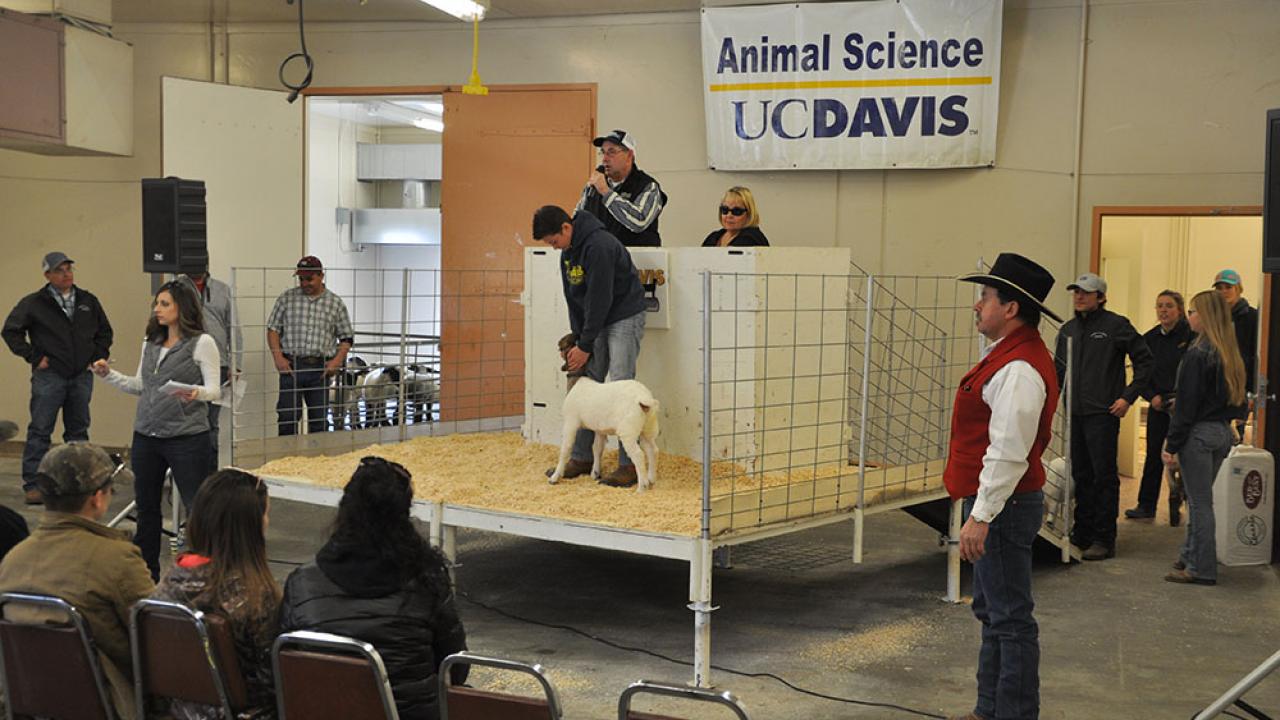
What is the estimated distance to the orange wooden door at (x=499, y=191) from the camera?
8914mm

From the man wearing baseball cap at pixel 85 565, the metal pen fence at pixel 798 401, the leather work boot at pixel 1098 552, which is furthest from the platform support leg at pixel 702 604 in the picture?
the leather work boot at pixel 1098 552

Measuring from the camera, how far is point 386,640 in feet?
9.69

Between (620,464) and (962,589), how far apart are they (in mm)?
1818

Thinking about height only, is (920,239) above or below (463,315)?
above

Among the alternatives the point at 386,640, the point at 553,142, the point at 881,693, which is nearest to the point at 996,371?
the point at 881,693

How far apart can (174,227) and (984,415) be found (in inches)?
190

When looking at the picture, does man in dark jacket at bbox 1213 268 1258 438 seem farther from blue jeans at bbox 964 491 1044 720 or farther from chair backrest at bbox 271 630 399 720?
chair backrest at bbox 271 630 399 720

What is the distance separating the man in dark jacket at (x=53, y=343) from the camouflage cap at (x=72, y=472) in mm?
4741

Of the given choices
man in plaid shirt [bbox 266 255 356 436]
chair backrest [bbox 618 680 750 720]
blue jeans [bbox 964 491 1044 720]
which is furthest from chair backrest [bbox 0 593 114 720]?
man in plaid shirt [bbox 266 255 356 436]

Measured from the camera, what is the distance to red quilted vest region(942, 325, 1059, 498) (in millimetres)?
3762

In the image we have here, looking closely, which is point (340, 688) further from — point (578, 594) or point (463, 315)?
point (463, 315)

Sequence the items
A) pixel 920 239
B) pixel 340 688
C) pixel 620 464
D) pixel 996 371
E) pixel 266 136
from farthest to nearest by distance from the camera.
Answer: pixel 266 136
pixel 920 239
pixel 620 464
pixel 996 371
pixel 340 688

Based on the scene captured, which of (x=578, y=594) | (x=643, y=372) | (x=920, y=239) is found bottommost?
(x=578, y=594)

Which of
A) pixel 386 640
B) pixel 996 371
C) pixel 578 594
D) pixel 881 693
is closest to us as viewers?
pixel 386 640
